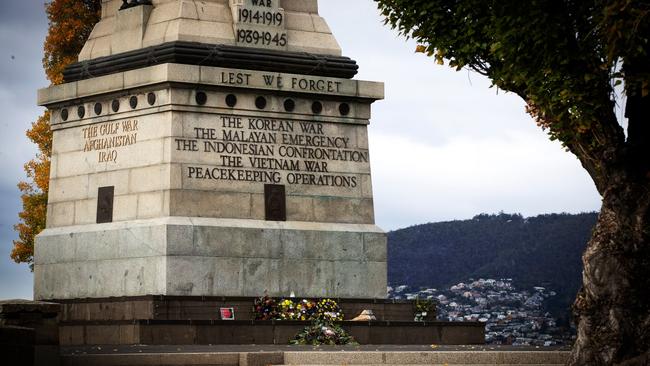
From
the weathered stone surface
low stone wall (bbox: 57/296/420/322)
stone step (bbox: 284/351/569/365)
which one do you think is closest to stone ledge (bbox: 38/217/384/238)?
low stone wall (bbox: 57/296/420/322)

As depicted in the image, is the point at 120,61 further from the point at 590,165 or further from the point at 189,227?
the point at 590,165

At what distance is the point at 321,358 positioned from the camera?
26516mm

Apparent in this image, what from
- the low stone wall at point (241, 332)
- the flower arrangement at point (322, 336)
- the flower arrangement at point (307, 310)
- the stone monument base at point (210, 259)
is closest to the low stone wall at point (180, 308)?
the stone monument base at point (210, 259)

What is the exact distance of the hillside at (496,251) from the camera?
6650 cm

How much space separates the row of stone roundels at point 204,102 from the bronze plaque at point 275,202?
7.25 feet

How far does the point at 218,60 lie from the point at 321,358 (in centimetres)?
1218

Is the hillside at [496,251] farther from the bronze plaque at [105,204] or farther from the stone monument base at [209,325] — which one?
the bronze plaque at [105,204]

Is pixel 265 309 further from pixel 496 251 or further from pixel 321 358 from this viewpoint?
pixel 496 251

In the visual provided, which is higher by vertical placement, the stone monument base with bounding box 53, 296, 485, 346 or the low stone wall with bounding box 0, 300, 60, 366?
the stone monument base with bounding box 53, 296, 485, 346

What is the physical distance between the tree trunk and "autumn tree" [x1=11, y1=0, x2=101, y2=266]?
95.0 feet

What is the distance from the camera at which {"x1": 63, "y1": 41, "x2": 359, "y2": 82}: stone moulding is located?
36031 millimetres

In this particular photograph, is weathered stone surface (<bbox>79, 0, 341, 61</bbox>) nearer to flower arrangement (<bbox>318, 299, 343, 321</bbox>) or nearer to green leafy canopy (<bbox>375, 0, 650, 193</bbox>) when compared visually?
flower arrangement (<bbox>318, 299, 343, 321</bbox>)

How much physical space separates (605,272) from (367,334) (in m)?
10.1

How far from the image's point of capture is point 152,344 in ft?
104
